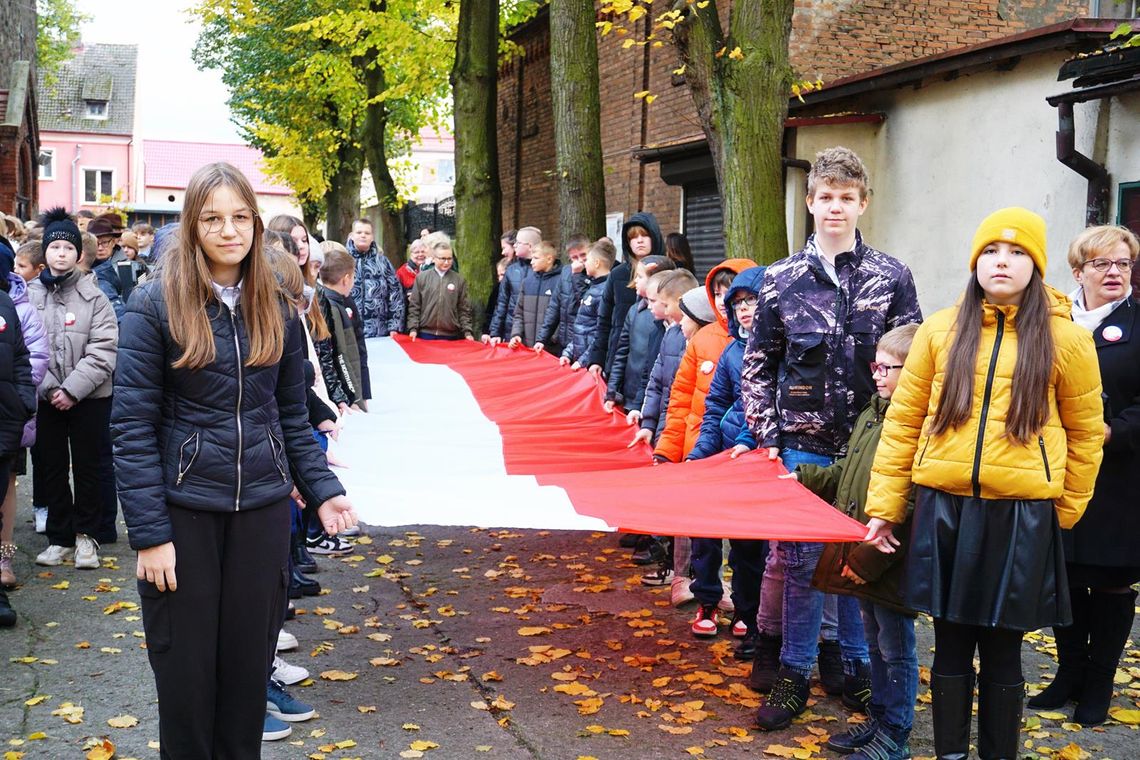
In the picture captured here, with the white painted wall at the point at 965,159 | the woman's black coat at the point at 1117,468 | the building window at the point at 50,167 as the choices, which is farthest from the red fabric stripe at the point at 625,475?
the building window at the point at 50,167

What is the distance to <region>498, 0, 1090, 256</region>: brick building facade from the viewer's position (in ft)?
58.1

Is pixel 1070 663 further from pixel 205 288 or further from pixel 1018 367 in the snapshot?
pixel 205 288

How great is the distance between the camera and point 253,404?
408cm

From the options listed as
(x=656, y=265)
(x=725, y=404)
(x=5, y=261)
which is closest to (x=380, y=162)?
(x=656, y=265)

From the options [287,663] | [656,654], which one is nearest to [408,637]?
[287,663]

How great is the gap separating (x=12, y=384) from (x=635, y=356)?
413cm

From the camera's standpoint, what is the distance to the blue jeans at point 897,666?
5082 millimetres

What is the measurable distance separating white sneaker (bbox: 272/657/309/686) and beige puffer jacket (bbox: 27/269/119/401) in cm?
299

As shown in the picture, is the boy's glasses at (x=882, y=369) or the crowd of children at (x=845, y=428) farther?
the boy's glasses at (x=882, y=369)

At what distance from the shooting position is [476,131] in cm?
1817

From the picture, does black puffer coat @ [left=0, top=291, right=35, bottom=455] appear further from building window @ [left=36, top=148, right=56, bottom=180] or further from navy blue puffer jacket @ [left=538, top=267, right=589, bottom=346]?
building window @ [left=36, top=148, right=56, bottom=180]

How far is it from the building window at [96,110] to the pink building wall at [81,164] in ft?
5.71

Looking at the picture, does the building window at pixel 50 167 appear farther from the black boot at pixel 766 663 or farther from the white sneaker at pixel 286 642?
the black boot at pixel 766 663

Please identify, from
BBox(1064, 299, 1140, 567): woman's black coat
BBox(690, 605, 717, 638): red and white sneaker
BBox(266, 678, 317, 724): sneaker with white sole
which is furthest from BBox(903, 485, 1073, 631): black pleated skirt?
BBox(266, 678, 317, 724): sneaker with white sole
